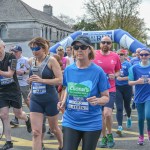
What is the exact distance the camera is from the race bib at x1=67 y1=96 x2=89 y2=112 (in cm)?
418

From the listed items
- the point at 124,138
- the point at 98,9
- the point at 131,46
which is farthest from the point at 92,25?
the point at 124,138

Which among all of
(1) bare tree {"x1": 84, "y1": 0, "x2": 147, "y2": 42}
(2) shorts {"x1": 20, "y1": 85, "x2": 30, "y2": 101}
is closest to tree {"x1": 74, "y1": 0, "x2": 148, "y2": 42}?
(1) bare tree {"x1": 84, "y1": 0, "x2": 147, "y2": 42}

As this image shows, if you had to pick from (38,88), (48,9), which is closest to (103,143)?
(38,88)

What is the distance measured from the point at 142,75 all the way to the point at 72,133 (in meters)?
3.23

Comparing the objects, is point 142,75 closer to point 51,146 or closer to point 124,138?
point 124,138

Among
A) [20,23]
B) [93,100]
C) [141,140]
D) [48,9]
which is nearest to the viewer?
[93,100]

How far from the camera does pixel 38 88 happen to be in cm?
566

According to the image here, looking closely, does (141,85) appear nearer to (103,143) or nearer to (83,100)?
(103,143)

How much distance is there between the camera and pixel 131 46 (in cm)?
1562

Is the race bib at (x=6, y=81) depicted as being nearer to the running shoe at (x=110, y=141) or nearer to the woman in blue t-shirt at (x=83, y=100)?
the running shoe at (x=110, y=141)

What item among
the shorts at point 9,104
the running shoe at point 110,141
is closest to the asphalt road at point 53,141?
the running shoe at point 110,141

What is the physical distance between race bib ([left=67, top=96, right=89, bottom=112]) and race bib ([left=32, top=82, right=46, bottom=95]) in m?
1.45

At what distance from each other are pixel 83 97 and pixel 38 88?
5.18 feet

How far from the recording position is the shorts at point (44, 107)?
5676 millimetres
